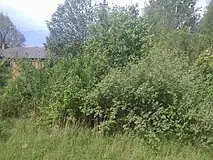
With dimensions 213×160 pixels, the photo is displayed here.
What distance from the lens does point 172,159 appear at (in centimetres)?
593

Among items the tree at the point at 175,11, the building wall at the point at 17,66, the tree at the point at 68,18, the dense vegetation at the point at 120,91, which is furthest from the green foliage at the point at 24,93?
the tree at the point at 175,11

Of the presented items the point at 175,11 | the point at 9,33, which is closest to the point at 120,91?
the point at 175,11

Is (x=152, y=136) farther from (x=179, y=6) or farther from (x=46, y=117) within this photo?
(x=179, y=6)

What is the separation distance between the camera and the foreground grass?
573 centimetres

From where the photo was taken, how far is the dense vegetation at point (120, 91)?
21.4 feet

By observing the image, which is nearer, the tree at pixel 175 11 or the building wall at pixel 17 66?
the building wall at pixel 17 66

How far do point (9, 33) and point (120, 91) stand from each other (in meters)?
60.4

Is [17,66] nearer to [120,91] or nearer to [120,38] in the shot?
[120,38]

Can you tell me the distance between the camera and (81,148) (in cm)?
608

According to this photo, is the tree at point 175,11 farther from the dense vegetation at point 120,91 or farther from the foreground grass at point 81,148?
the foreground grass at point 81,148

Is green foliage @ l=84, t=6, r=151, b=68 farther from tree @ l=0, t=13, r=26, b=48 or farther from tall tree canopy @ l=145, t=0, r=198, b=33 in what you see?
tree @ l=0, t=13, r=26, b=48

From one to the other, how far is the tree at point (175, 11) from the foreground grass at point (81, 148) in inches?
1259

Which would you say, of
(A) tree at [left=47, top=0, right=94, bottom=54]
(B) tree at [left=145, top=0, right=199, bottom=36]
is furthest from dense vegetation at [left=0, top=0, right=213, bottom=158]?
(B) tree at [left=145, top=0, right=199, bottom=36]

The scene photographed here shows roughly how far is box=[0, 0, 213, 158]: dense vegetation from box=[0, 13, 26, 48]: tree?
54.1m
